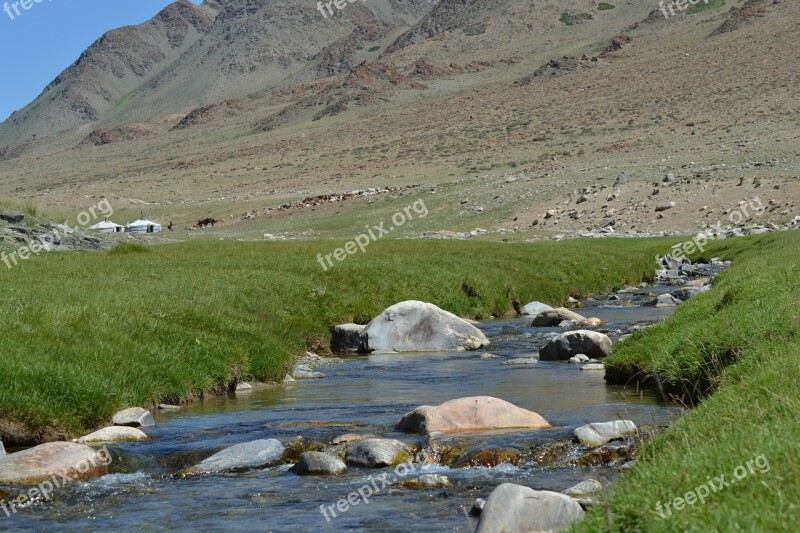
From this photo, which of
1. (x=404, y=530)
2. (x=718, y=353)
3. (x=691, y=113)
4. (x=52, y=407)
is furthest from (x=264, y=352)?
(x=691, y=113)

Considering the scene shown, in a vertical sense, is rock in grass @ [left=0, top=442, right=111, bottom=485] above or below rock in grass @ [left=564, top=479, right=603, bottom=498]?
above

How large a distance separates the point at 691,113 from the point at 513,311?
4168 inches

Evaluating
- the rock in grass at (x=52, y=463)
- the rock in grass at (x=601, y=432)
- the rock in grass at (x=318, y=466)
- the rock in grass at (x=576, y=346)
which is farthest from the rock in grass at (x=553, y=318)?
Result: the rock in grass at (x=52, y=463)

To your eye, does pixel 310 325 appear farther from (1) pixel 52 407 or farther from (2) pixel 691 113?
(2) pixel 691 113

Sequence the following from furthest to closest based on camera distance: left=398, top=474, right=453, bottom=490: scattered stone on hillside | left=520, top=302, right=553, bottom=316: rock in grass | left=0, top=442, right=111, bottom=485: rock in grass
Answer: left=520, top=302, right=553, bottom=316: rock in grass
left=0, top=442, right=111, bottom=485: rock in grass
left=398, top=474, right=453, bottom=490: scattered stone on hillside

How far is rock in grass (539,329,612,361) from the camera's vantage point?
2147 cm

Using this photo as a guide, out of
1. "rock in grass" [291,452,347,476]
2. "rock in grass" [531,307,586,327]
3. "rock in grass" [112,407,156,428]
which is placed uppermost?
"rock in grass" [112,407,156,428]

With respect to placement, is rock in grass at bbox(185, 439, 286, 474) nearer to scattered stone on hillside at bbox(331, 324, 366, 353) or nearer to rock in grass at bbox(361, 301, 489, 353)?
rock in grass at bbox(361, 301, 489, 353)

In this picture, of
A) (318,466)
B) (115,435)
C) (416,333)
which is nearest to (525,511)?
(318,466)

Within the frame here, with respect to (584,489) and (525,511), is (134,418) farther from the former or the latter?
(525,511)

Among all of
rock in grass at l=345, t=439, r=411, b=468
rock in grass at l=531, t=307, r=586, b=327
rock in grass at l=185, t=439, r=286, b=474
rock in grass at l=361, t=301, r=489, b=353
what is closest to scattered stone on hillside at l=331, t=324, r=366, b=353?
rock in grass at l=361, t=301, r=489, b=353

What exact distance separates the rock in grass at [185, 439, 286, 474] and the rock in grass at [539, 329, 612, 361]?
10248 mm

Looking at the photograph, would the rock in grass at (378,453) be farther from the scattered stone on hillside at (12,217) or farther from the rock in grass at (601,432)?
the scattered stone on hillside at (12,217)

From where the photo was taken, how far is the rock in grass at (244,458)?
39.3ft
